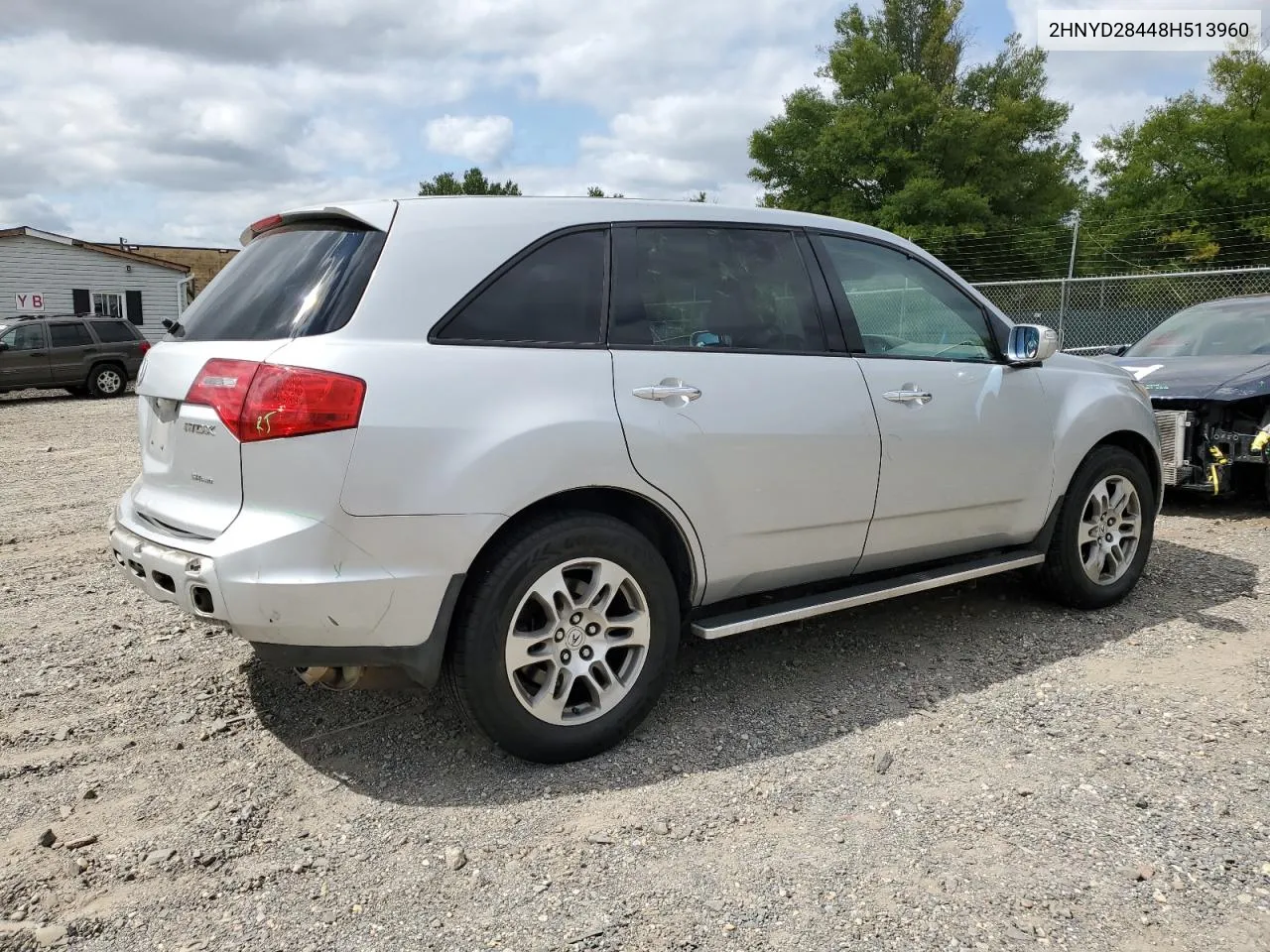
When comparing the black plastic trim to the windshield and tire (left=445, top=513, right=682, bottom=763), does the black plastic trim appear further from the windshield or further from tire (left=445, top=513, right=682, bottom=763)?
the windshield

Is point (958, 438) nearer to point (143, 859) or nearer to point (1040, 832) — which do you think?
point (1040, 832)

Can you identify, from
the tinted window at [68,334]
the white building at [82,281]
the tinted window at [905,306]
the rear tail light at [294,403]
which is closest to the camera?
the rear tail light at [294,403]

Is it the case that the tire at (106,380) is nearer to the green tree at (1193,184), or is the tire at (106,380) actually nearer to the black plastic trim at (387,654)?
the black plastic trim at (387,654)

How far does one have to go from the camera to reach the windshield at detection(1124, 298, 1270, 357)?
25.4 ft

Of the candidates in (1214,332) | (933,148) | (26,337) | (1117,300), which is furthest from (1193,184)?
(26,337)

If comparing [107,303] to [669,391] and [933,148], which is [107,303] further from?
[669,391]

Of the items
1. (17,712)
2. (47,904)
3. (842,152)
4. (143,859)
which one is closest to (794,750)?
(143,859)

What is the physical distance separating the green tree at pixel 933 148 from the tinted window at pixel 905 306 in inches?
1200

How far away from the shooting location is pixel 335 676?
3199 mm

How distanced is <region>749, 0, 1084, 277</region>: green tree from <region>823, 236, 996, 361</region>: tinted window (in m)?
30.5

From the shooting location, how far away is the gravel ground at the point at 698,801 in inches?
98.8

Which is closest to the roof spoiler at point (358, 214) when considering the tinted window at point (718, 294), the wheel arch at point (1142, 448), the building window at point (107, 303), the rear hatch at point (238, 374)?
the rear hatch at point (238, 374)

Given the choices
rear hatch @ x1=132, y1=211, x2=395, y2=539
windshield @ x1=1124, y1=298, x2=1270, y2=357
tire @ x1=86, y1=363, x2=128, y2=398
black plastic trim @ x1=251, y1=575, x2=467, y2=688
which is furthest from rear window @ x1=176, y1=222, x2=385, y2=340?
tire @ x1=86, y1=363, x2=128, y2=398

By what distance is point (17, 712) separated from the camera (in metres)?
3.76
